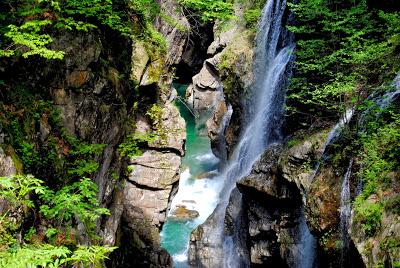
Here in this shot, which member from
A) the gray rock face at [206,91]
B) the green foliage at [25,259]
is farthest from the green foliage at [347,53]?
the gray rock face at [206,91]

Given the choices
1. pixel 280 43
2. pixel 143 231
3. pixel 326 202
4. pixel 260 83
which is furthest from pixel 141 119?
pixel 326 202

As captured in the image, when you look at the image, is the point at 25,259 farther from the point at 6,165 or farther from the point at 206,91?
the point at 206,91

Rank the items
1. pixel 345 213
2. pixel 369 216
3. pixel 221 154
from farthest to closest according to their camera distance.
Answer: pixel 221 154 < pixel 345 213 < pixel 369 216

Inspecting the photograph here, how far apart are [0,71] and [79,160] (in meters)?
2.56

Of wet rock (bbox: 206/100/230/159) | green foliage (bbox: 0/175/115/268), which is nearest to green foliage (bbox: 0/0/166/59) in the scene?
green foliage (bbox: 0/175/115/268)

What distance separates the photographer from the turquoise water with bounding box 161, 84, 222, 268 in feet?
52.1

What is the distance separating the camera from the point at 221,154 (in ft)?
69.7

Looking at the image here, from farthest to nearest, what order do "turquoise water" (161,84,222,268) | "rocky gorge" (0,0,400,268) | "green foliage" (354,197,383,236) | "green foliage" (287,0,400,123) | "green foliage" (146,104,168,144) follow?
1. "turquoise water" (161,84,222,268)
2. "green foliage" (146,104,168,144)
3. "green foliage" (287,0,400,123)
4. "rocky gorge" (0,0,400,268)
5. "green foliage" (354,197,383,236)

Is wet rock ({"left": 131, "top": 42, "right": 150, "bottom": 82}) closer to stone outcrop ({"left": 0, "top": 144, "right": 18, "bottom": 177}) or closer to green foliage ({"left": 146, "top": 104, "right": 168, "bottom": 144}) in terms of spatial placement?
green foliage ({"left": 146, "top": 104, "right": 168, "bottom": 144})

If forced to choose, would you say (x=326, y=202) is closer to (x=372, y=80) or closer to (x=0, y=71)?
(x=372, y=80)

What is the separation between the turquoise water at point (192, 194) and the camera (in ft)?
52.1

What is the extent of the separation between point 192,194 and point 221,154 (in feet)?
10.7

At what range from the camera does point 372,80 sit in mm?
9805

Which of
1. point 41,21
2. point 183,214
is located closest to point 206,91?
point 183,214
